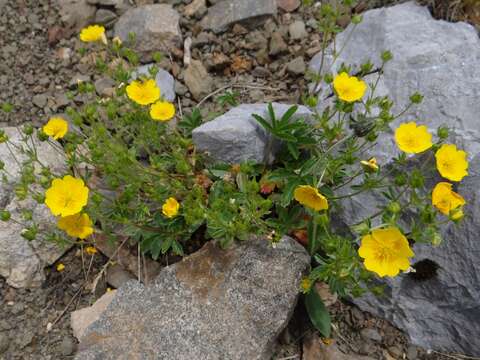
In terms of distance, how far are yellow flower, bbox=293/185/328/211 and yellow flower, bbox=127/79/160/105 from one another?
1.20 metres

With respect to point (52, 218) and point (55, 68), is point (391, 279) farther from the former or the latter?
point (55, 68)

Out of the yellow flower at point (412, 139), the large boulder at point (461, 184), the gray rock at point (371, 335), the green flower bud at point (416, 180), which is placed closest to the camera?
the green flower bud at point (416, 180)

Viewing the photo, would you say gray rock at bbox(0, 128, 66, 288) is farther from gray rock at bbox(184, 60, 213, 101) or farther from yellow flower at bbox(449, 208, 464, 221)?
yellow flower at bbox(449, 208, 464, 221)

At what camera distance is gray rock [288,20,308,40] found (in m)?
4.28

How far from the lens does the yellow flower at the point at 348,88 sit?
295 centimetres

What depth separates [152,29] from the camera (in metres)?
4.33

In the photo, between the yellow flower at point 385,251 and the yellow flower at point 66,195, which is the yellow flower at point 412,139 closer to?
the yellow flower at point 385,251

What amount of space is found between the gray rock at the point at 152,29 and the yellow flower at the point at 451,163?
264cm

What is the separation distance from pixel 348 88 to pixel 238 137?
2.47ft

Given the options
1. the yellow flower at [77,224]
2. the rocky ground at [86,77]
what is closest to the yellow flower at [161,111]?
the rocky ground at [86,77]

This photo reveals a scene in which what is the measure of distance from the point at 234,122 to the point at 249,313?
47.8 inches

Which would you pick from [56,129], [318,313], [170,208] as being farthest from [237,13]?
[318,313]

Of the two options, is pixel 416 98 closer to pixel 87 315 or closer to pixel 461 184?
pixel 461 184

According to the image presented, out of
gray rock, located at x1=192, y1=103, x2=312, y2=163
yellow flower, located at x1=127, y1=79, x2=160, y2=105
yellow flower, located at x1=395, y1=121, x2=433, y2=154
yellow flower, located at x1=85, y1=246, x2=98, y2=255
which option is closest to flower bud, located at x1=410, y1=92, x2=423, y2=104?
yellow flower, located at x1=395, y1=121, x2=433, y2=154
